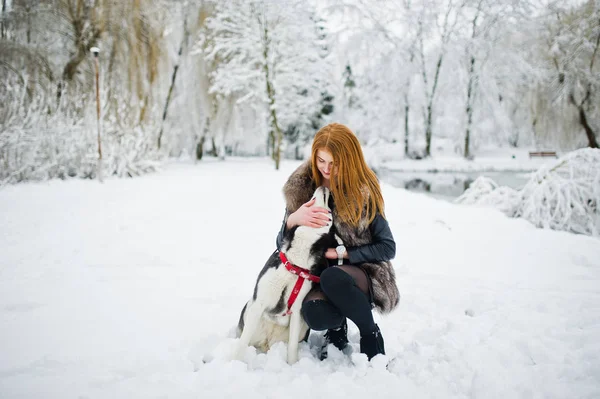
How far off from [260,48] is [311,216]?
1523 cm

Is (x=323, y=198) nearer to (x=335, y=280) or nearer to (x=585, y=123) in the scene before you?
(x=335, y=280)

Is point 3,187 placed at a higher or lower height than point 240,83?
lower

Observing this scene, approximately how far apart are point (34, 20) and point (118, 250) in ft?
31.8

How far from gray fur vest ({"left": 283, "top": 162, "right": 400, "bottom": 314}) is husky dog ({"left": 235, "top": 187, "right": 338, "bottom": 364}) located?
8 centimetres

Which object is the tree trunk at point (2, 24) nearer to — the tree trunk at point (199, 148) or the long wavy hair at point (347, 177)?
the tree trunk at point (199, 148)

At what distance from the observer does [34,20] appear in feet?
30.8

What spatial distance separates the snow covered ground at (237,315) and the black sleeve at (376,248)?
1.72ft

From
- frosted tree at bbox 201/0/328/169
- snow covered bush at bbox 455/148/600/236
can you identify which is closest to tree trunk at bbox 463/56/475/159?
frosted tree at bbox 201/0/328/169

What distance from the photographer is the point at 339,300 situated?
1603mm

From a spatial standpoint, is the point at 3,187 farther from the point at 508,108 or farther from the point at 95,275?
the point at 508,108

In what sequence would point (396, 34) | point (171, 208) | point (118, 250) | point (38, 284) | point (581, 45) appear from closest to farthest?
point (38, 284)
point (118, 250)
point (171, 208)
point (581, 45)
point (396, 34)

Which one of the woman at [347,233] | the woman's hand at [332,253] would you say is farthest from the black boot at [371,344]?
the woman's hand at [332,253]

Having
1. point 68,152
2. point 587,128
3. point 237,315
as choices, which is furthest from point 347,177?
point 587,128

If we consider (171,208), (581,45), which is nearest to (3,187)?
(171,208)
